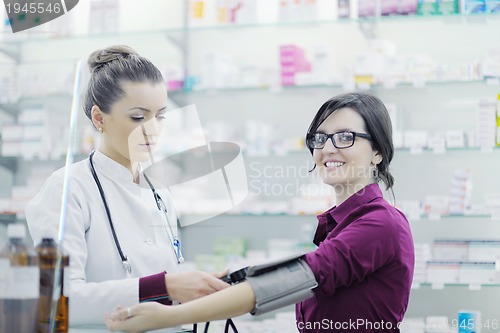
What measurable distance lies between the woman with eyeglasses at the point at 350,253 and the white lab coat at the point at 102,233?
0.22m

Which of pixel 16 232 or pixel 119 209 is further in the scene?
pixel 119 209

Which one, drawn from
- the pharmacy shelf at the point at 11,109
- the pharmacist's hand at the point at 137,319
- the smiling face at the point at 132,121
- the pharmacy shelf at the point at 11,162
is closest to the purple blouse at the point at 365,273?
the pharmacist's hand at the point at 137,319

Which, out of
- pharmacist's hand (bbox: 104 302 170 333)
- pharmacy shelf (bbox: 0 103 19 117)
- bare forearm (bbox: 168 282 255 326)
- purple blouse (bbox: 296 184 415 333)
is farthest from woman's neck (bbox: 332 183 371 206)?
pharmacy shelf (bbox: 0 103 19 117)

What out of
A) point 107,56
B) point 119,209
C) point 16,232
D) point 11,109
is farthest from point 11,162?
point 16,232

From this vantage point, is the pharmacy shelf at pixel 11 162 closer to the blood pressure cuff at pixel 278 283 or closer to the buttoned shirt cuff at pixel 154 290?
the buttoned shirt cuff at pixel 154 290

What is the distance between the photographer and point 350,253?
154cm

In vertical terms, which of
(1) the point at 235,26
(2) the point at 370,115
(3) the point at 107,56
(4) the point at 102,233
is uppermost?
(1) the point at 235,26

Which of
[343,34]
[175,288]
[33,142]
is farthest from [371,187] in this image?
[33,142]

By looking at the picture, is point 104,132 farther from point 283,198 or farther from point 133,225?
point 283,198

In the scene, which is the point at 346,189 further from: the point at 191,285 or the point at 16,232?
the point at 16,232

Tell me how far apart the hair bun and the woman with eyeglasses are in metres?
0.65

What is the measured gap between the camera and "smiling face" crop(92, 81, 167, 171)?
6.08ft

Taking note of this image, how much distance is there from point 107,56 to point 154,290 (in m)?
0.83

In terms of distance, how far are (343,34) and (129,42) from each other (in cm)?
157
